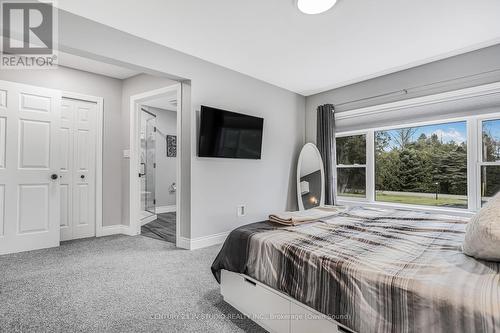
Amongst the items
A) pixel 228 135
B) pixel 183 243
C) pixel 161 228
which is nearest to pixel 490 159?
pixel 228 135

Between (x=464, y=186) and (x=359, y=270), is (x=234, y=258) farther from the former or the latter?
(x=464, y=186)

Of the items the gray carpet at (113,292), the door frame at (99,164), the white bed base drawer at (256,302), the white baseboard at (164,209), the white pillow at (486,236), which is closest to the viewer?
the white pillow at (486,236)

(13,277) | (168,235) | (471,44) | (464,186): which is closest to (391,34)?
(471,44)

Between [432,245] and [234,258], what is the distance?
1.20 m

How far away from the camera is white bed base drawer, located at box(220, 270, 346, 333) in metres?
1.30

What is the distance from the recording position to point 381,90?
3.66 m

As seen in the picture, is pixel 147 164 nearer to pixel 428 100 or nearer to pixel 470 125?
pixel 428 100

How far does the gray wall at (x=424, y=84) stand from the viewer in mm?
2834

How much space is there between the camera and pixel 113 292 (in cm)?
208

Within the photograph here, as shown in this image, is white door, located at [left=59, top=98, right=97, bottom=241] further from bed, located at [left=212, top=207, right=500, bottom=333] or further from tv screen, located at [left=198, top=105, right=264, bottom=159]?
bed, located at [left=212, top=207, right=500, bottom=333]

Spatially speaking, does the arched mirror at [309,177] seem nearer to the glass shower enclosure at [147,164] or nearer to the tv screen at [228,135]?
the tv screen at [228,135]

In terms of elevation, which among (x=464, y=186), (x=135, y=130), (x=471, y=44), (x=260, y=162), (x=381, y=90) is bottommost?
(x=464, y=186)

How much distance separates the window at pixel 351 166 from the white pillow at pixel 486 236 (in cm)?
299

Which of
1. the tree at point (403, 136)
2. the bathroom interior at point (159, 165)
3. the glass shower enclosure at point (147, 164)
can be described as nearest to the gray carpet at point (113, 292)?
the glass shower enclosure at point (147, 164)
